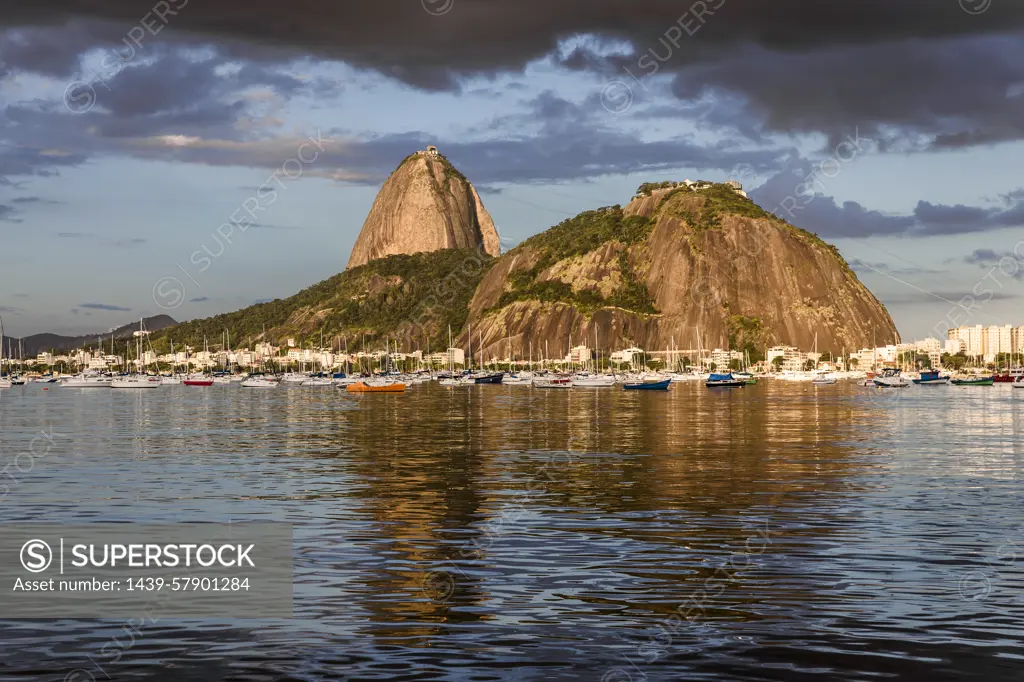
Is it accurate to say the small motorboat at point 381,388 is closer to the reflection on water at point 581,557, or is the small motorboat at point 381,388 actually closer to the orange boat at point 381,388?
the orange boat at point 381,388

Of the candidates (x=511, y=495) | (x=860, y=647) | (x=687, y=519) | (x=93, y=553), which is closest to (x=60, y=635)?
(x=93, y=553)

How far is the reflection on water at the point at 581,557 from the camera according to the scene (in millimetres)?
18203

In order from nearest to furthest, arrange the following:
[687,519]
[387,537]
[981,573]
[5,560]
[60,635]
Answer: [60,635] → [981,573] → [5,560] → [387,537] → [687,519]

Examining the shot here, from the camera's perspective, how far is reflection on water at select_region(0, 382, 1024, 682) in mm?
18203

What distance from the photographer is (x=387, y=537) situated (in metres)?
30.4

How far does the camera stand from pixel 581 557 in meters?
27.2

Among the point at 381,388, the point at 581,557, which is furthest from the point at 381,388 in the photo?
the point at 581,557

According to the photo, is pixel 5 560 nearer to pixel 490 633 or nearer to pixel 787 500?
pixel 490 633

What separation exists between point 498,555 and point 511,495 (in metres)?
12.7
